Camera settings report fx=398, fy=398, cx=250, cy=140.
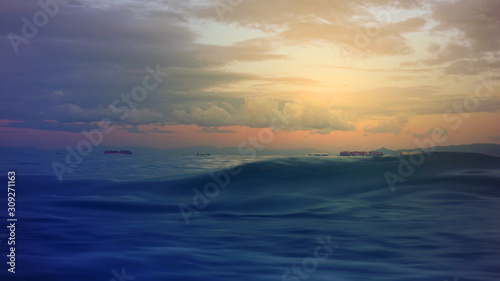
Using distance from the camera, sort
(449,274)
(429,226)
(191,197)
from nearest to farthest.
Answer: (449,274), (429,226), (191,197)

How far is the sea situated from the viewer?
994 cm

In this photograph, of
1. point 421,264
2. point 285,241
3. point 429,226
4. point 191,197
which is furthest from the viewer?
point 191,197

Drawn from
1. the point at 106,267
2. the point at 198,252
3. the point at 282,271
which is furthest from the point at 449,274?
the point at 106,267

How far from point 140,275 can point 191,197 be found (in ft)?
58.7

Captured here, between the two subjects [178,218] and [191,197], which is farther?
[191,197]

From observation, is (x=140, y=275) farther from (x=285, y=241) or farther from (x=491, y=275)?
(x=491, y=275)

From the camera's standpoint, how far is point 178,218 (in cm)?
1805

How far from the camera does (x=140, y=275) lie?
9656 millimetres

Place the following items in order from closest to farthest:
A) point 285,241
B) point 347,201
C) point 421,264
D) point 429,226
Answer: point 421,264, point 285,241, point 429,226, point 347,201

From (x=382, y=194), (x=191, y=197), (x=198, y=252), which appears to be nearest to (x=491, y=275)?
(x=198, y=252)

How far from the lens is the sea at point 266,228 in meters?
9.94

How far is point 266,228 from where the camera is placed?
1540cm

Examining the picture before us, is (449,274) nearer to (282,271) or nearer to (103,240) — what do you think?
(282,271)

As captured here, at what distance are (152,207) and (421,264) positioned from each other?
49.9 ft
